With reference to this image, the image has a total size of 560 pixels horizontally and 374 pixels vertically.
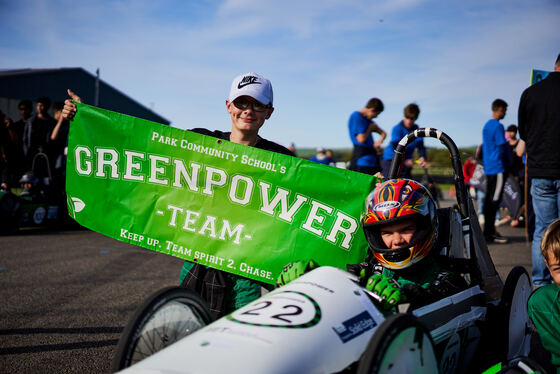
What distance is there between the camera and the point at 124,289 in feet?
16.8

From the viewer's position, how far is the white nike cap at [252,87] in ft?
10.1

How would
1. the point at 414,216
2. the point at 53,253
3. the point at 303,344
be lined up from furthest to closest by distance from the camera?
the point at 53,253 → the point at 414,216 → the point at 303,344

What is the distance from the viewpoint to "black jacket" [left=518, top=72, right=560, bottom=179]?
14.9 ft

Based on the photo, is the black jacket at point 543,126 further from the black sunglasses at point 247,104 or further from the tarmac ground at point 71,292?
the black sunglasses at point 247,104

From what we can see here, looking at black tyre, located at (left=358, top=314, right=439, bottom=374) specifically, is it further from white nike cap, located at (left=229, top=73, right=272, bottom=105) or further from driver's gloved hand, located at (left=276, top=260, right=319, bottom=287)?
white nike cap, located at (left=229, top=73, right=272, bottom=105)

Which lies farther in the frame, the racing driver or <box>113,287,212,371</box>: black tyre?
the racing driver

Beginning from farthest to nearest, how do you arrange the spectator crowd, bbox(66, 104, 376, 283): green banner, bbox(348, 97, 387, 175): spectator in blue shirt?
the spectator crowd, bbox(348, 97, 387, 175): spectator in blue shirt, bbox(66, 104, 376, 283): green banner

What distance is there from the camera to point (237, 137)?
131 inches

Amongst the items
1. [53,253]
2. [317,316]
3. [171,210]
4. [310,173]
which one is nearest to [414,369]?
[317,316]

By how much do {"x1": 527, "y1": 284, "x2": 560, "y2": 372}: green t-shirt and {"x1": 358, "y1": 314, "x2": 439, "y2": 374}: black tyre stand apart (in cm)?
84

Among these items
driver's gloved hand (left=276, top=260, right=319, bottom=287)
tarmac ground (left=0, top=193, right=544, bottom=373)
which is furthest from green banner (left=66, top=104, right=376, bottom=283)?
tarmac ground (left=0, top=193, right=544, bottom=373)

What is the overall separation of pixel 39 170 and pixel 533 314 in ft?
29.9

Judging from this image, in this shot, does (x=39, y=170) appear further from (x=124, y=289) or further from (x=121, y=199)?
(x=121, y=199)

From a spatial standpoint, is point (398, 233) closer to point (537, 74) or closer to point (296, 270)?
point (296, 270)
